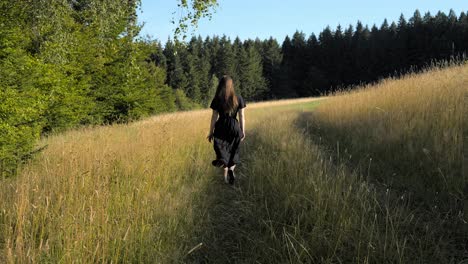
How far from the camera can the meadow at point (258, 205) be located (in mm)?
2629

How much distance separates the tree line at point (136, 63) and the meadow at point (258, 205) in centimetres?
139

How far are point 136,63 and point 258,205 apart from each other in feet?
15.4

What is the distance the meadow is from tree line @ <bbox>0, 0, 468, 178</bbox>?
1.39 m

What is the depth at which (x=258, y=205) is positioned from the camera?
385cm

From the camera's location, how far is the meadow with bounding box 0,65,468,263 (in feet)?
8.63

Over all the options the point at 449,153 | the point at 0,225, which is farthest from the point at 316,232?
the point at 0,225

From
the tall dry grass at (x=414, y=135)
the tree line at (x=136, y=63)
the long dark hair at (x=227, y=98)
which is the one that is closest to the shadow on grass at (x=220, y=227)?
the long dark hair at (x=227, y=98)

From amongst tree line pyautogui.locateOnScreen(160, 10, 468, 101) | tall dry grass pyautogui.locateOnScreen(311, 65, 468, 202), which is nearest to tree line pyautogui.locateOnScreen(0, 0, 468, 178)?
tree line pyautogui.locateOnScreen(160, 10, 468, 101)

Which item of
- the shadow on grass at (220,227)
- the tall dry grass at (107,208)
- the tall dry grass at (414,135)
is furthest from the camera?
the tall dry grass at (414,135)

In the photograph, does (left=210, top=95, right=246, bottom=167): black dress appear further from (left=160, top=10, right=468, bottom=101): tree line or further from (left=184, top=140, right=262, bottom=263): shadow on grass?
(left=160, top=10, right=468, bottom=101): tree line

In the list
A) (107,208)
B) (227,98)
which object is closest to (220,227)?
(107,208)

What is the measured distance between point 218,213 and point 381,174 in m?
2.55

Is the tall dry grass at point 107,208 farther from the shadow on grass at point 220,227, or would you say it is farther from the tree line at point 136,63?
the tree line at point 136,63

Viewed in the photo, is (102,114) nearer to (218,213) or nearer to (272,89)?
(218,213)
